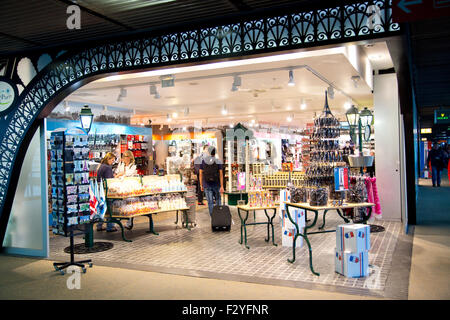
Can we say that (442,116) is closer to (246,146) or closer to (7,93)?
(246,146)

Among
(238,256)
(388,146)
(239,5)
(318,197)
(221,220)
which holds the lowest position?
(238,256)

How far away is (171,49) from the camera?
17.2ft

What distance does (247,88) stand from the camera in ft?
33.1

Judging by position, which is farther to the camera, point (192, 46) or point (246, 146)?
point (246, 146)

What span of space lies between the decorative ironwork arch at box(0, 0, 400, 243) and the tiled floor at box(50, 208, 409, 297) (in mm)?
2120

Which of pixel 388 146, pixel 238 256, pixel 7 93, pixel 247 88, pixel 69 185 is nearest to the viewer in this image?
pixel 69 185

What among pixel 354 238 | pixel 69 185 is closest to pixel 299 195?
pixel 354 238

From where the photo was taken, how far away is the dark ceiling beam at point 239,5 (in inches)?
174

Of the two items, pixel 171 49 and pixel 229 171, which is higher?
pixel 171 49

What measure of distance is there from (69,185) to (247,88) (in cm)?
579

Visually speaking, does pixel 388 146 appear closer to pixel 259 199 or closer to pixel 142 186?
pixel 259 199

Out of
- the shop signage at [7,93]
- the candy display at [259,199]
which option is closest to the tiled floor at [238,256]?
the candy display at [259,199]

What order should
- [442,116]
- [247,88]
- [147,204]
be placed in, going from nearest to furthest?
[147,204], [247,88], [442,116]

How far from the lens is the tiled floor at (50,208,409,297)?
484 centimetres
